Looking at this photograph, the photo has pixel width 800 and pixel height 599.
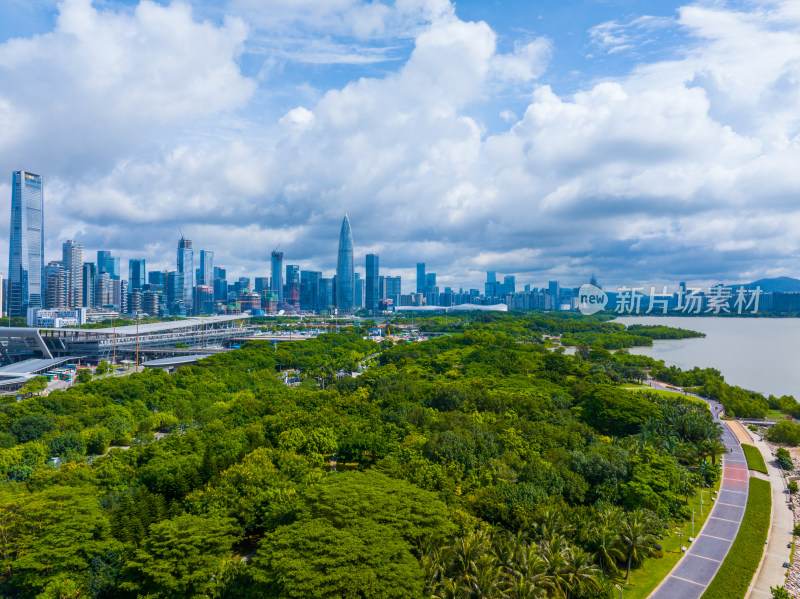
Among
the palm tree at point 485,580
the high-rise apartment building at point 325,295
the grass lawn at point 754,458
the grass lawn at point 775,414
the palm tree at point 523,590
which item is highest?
the high-rise apartment building at point 325,295

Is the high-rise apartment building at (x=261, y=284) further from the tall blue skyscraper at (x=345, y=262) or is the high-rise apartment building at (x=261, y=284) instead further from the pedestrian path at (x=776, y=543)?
the pedestrian path at (x=776, y=543)

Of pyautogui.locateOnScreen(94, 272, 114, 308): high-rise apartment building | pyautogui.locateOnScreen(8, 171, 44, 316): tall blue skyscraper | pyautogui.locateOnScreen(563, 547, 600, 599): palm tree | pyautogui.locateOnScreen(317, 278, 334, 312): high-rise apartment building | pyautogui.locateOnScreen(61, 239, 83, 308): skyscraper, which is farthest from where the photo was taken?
pyautogui.locateOnScreen(317, 278, 334, 312): high-rise apartment building

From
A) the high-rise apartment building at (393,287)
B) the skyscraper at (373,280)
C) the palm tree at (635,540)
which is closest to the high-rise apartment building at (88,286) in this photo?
the skyscraper at (373,280)

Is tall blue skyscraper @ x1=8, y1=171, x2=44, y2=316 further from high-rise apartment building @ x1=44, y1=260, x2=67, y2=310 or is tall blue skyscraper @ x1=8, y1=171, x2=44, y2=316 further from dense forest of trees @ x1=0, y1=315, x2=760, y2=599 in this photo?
dense forest of trees @ x1=0, y1=315, x2=760, y2=599

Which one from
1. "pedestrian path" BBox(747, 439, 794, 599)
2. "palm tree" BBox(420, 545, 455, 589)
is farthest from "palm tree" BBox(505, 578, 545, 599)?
"pedestrian path" BBox(747, 439, 794, 599)

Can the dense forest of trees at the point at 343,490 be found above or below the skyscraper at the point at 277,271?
below

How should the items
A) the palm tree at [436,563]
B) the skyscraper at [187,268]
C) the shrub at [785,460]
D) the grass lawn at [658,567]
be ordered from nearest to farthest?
the palm tree at [436,563] → the grass lawn at [658,567] → the shrub at [785,460] → the skyscraper at [187,268]
